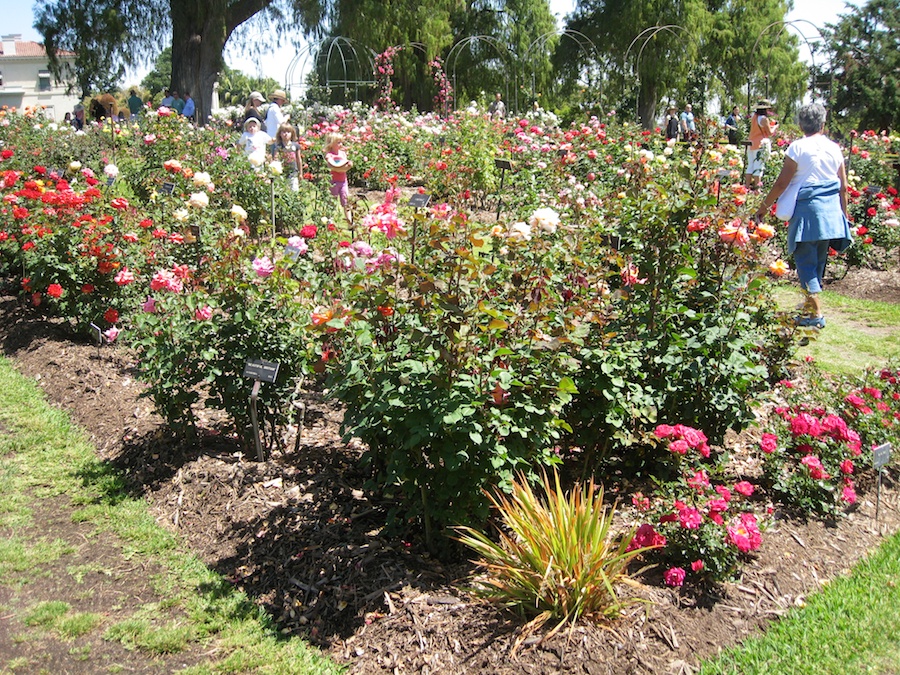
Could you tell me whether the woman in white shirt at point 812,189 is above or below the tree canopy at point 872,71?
below

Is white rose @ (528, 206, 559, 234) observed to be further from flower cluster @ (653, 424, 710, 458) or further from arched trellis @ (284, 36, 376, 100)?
arched trellis @ (284, 36, 376, 100)

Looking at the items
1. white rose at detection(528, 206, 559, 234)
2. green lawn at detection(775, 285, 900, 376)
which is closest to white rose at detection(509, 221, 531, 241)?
white rose at detection(528, 206, 559, 234)

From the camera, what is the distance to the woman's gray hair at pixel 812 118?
16.7 feet

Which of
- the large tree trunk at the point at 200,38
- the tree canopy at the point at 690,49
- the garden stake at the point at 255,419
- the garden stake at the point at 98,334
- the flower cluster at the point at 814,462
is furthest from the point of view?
the tree canopy at the point at 690,49

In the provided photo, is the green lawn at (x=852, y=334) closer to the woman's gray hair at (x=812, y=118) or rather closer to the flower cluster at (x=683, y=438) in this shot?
the woman's gray hair at (x=812, y=118)

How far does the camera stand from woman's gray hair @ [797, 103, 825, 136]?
16.7 ft

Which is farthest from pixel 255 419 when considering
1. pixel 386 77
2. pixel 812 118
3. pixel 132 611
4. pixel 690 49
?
pixel 690 49

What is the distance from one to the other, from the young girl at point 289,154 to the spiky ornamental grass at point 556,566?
613 centimetres

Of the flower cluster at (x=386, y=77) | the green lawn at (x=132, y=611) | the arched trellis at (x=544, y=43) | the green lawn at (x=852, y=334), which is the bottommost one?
the green lawn at (x=132, y=611)

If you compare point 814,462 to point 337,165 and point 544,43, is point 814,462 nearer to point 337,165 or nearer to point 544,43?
point 337,165

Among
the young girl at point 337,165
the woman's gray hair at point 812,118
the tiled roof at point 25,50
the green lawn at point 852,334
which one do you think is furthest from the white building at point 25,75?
the woman's gray hair at point 812,118

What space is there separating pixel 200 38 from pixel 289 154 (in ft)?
38.4

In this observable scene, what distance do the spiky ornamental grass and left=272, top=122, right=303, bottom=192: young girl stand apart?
20.1 ft

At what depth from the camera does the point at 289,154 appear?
8.77 metres
